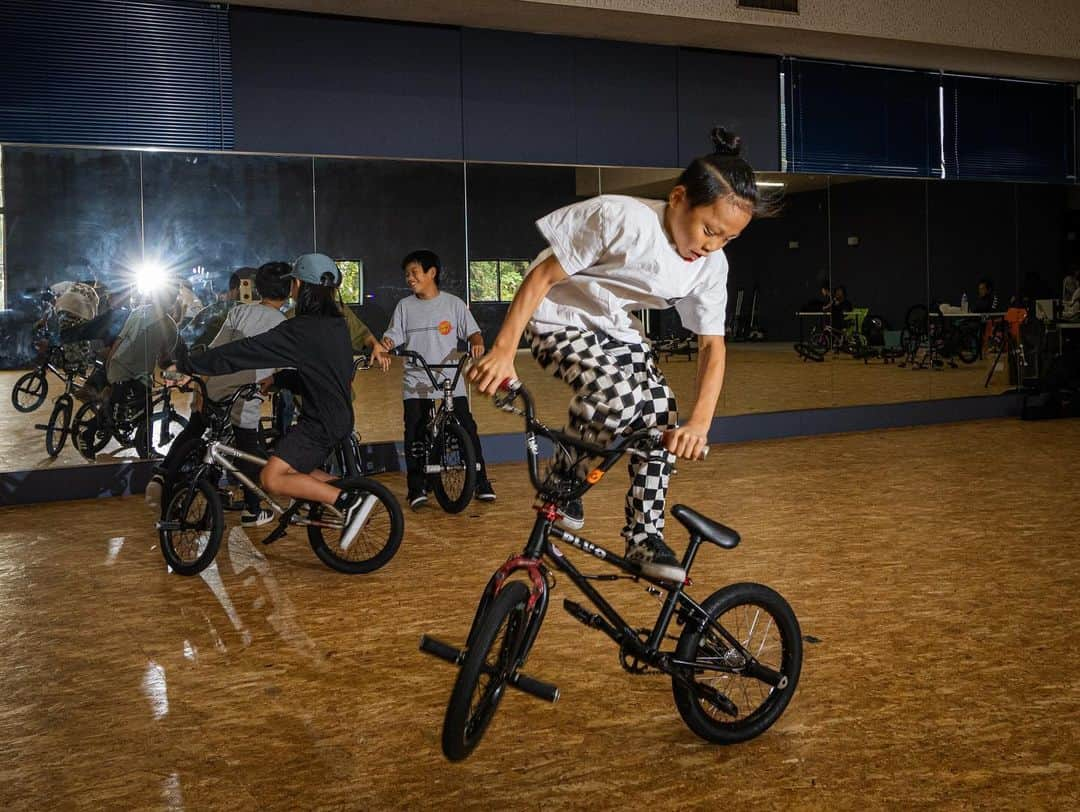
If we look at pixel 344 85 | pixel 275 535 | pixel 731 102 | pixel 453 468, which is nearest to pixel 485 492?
pixel 453 468

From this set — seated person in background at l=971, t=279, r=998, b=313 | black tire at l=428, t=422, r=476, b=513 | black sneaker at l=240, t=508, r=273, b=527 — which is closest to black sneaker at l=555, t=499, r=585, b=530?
black sneaker at l=240, t=508, r=273, b=527

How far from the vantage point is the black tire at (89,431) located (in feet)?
24.6

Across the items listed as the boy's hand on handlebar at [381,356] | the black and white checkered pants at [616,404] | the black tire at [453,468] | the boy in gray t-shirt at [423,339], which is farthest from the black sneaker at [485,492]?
the black and white checkered pants at [616,404]

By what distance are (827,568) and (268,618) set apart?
2440mm

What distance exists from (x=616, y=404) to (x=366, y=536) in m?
2.52

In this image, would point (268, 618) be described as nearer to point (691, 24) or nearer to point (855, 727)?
point (855, 727)

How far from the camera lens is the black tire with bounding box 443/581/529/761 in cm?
243

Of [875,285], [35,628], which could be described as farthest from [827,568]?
[875,285]

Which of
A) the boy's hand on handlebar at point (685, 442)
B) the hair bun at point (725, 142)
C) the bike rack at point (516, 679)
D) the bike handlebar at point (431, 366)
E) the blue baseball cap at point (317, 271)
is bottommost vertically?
the bike rack at point (516, 679)

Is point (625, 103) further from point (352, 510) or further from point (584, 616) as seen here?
point (584, 616)

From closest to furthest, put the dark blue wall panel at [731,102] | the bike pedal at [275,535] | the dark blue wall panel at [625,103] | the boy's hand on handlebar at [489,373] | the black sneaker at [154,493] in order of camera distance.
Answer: the boy's hand on handlebar at [489,373], the bike pedal at [275,535], the black sneaker at [154,493], the dark blue wall panel at [625,103], the dark blue wall panel at [731,102]

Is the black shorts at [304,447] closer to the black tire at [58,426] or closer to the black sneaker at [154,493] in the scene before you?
the black sneaker at [154,493]

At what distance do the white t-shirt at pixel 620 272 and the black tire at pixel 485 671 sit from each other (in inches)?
35.2

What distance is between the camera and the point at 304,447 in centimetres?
486
